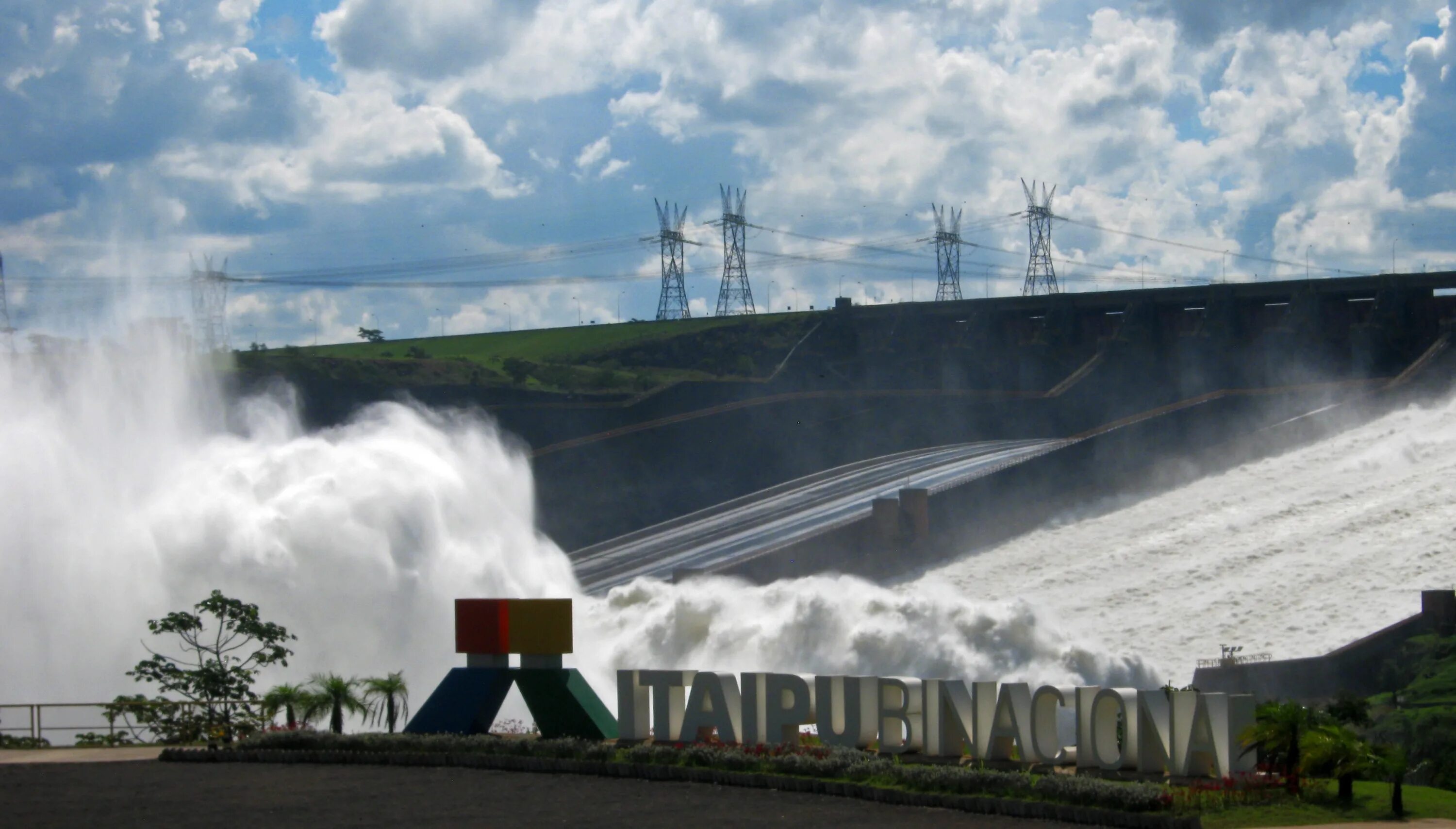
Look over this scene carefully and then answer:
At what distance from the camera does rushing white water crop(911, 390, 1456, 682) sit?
161 feet

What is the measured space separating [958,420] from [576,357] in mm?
38028

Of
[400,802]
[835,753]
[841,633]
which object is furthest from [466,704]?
[841,633]

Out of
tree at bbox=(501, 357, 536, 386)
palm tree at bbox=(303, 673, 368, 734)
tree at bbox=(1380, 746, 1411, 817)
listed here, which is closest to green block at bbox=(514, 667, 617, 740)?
palm tree at bbox=(303, 673, 368, 734)

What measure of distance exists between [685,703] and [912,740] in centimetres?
508

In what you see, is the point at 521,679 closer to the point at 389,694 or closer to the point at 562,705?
the point at 562,705

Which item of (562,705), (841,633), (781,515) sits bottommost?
(562,705)

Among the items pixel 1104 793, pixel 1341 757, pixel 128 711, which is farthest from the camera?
pixel 128 711

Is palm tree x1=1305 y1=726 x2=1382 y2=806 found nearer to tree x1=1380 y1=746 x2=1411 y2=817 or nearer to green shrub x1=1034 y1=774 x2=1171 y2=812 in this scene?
tree x1=1380 y1=746 x2=1411 y2=817

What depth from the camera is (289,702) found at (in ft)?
105

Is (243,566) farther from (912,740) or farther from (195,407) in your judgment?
(912,740)

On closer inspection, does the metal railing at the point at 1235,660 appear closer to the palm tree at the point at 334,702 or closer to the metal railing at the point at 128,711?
the palm tree at the point at 334,702

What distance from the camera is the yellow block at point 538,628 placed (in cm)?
2981

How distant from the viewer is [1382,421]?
6838 centimetres

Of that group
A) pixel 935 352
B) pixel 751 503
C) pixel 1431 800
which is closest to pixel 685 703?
pixel 1431 800
